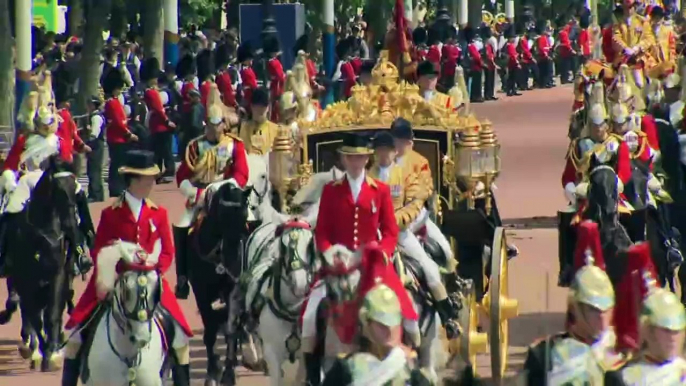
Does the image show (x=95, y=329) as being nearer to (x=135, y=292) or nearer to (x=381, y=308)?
(x=135, y=292)

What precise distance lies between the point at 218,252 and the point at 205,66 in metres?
13.2

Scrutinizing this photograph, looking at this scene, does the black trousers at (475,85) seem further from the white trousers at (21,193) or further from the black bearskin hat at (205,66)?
the white trousers at (21,193)

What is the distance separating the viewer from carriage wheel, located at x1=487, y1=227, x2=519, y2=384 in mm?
14820

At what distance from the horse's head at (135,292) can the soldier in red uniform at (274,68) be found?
13.2 metres

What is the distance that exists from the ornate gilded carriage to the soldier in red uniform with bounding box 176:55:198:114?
1306cm

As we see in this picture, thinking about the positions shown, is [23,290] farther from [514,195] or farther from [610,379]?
[514,195]

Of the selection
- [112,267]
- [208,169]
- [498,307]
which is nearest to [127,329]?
[112,267]

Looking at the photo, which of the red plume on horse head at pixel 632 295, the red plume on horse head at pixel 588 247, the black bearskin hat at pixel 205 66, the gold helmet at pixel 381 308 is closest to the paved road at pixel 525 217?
the black bearskin hat at pixel 205 66

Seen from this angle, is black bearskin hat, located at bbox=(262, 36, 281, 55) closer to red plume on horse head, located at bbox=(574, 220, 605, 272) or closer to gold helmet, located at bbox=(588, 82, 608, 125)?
gold helmet, located at bbox=(588, 82, 608, 125)

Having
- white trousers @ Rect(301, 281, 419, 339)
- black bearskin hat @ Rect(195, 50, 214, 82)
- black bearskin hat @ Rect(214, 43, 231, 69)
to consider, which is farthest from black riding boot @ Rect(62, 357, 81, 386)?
black bearskin hat @ Rect(214, 43, 231, 69)

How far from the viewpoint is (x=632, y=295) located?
1026cm

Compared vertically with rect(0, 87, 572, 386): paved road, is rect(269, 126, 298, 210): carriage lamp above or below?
above

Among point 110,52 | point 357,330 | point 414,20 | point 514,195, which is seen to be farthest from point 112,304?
point 414,20

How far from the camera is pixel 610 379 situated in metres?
9.49
